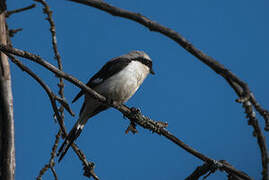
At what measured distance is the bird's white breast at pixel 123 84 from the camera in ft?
15.0

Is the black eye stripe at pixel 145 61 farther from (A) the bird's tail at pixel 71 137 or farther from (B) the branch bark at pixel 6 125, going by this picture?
(B) the branch bark at pixel 6 125

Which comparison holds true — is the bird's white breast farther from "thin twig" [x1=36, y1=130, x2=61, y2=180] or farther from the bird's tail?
"thin twig" [x1=36, y1=130, x2=61, y2=180]

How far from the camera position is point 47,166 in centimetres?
328

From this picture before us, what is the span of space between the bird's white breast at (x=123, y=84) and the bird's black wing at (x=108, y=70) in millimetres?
50

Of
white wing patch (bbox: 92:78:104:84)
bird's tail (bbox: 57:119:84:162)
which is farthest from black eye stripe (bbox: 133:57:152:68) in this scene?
bird's tail (bbox: 57:119:84:162)

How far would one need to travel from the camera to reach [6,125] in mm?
2947

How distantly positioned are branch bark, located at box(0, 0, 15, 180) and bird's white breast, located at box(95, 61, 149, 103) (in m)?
Answer: 1.55

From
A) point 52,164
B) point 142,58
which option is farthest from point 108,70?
point 52,164

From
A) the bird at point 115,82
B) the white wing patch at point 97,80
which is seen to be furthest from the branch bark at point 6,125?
the white wing patch at point 97,80

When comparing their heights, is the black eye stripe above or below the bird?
above

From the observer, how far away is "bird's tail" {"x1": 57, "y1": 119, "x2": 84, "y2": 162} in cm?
370

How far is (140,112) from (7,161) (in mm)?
1324

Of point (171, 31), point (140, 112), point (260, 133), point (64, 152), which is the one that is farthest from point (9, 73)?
point (260, 133)

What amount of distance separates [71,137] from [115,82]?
0.90 meters
